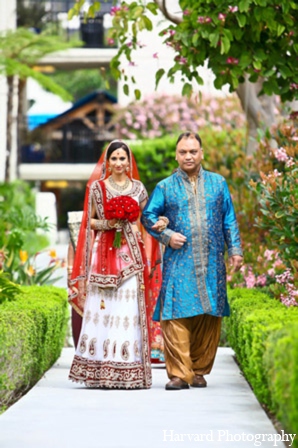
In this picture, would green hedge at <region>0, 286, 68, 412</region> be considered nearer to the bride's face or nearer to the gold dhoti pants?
the gold dhoti pants

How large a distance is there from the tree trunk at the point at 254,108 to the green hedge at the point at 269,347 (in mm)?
3659

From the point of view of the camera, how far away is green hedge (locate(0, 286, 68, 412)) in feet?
27.5

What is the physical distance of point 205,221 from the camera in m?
9.41

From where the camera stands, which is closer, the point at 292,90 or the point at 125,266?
the point at 125,266

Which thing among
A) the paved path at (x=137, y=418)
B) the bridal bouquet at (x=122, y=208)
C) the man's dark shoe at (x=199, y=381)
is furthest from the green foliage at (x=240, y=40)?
the paved path at (x=137, y=418)

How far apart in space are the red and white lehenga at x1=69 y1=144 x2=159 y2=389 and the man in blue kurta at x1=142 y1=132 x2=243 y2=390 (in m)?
0.21

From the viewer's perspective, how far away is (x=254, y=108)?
15.2m

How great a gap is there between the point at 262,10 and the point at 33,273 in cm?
445

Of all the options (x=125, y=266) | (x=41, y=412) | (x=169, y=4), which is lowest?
(x=41, y=412)

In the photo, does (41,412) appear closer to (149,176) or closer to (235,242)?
(235,242)

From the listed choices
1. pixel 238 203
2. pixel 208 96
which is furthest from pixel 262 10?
pixel 208 96

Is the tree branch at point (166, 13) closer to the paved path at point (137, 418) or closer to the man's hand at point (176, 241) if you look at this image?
the man's hand at point (176, 241)

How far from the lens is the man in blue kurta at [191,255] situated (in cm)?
934

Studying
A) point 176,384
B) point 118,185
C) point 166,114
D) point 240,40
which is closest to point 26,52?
point 166,114
